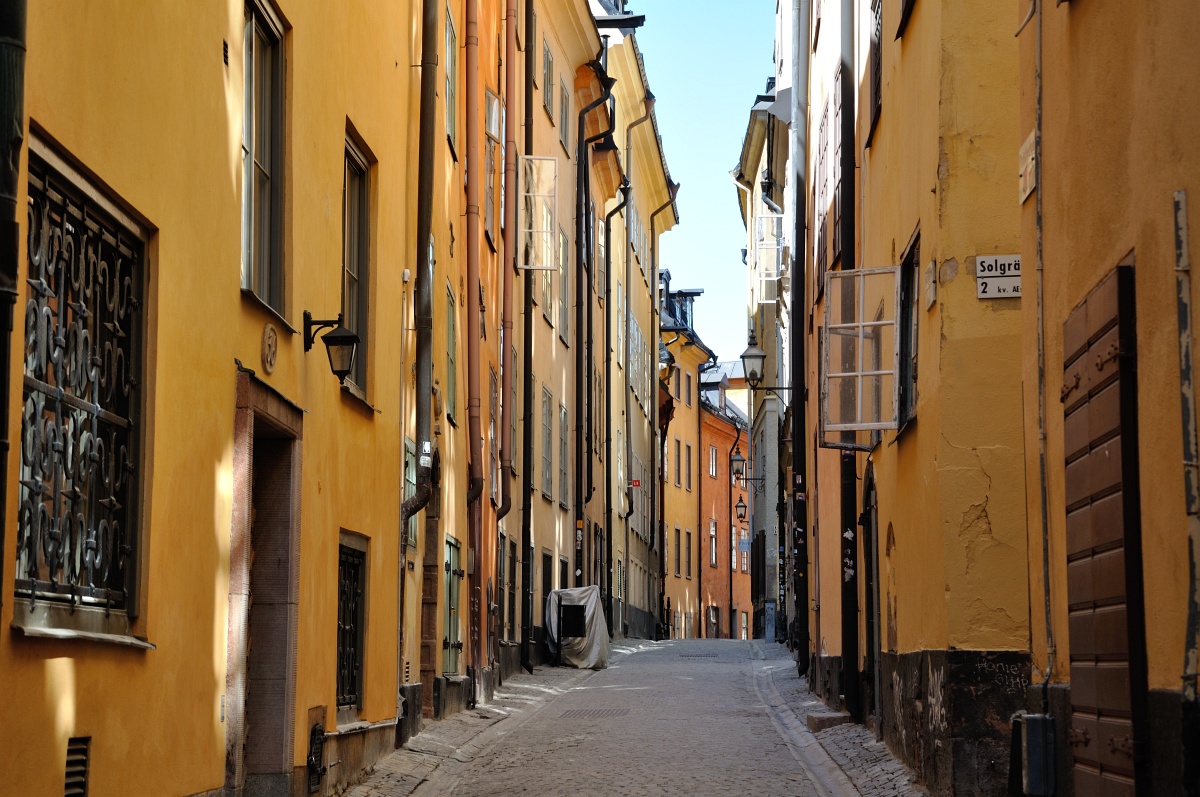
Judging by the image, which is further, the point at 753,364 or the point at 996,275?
the point at 753,364

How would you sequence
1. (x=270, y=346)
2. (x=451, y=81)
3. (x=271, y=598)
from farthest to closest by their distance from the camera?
1. (x=451, y=81)
2. (x=271, y=598)
3. (x=270, y=346)

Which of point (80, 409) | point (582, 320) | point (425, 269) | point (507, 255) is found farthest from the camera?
point (582, 320)

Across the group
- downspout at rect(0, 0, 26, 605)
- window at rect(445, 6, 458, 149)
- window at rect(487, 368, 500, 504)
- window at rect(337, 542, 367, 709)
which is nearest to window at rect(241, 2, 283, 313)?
window at rect(337, 542, 367, 709)

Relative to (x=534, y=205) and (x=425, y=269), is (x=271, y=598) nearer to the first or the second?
(x=425, y=269)

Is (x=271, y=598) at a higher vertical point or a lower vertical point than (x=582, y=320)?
lower

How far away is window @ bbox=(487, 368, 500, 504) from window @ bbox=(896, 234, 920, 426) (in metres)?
8.51

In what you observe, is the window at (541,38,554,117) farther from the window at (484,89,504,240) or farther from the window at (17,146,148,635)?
the window at (17,146,148,635)

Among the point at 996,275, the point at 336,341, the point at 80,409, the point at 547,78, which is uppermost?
the point at 547,78

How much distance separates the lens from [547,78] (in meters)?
27.5

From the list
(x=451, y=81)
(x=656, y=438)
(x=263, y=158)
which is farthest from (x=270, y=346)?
(x=656, y=438)

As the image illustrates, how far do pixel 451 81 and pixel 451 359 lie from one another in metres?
2.90

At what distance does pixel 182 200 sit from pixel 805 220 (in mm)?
16381

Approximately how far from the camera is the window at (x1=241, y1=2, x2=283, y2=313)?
918 centimetres

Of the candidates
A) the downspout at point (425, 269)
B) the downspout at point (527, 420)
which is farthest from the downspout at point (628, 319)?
the downspout at point (425, 269)
